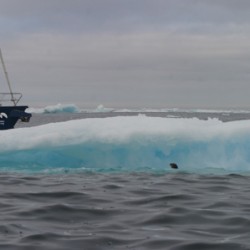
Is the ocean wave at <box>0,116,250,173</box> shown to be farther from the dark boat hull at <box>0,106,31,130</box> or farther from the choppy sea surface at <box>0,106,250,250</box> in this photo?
the dark boat hull at <box>0,106,31,130</box>

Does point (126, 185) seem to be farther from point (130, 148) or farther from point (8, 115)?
point (8, 115)

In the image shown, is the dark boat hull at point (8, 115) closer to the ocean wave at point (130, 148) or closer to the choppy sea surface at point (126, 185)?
the choppy sea surface at point (126, 185)

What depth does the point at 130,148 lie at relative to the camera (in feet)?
41.4

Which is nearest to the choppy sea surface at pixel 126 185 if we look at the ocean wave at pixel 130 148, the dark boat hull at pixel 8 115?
the ocean wave at pixel 130 148

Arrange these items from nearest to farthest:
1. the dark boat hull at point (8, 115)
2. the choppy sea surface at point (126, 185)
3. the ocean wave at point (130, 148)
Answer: the choppy sea surface at point (126, 185) → the ocean wave at point (130, 148) → the dark boat hull at point (8, 115)

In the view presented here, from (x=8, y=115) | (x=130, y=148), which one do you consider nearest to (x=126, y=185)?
(x=130, y=148)

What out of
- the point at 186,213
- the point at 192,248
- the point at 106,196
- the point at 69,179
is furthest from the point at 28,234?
the point at 69,179

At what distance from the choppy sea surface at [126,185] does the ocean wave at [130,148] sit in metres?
0.02

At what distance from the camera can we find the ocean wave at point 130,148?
12.5 metres

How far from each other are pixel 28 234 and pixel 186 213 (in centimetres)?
201

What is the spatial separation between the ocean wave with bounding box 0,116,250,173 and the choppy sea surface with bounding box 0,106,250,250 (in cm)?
2

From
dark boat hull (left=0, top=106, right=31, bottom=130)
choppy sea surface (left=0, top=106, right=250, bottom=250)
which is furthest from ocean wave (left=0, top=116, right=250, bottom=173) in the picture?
dark boat hull (left=0, top=106, right=31, bottom=130)

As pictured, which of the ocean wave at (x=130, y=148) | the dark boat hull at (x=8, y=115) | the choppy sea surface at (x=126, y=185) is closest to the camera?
the choppy sea surface at (x=126, y=185)

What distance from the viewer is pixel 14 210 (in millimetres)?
6840
